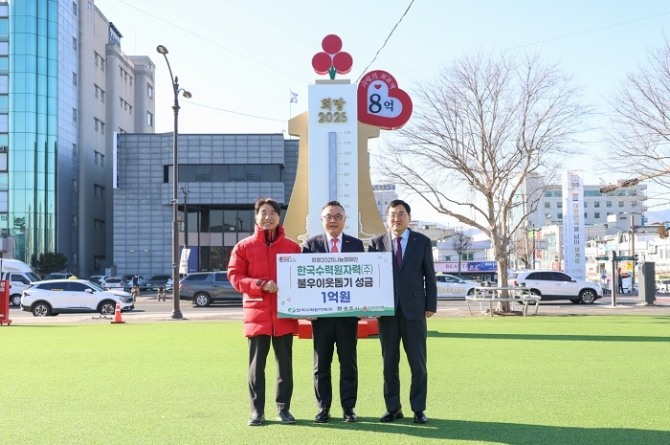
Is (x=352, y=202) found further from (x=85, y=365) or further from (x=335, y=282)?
(x=335, y=282)

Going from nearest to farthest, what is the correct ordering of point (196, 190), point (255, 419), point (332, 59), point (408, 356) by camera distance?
point (255, 419) < point (408, 356) < point (332, 59) < point (196, 190)

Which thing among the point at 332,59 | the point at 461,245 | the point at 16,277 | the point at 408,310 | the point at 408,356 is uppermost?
the point at 332,59

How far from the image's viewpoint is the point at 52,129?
200 ft

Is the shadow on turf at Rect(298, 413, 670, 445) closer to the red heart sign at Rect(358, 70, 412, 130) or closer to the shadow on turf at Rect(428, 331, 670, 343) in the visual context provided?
the shadow on turf at Rect(428, 331, 670, 343)

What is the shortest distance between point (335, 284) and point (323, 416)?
1.19m

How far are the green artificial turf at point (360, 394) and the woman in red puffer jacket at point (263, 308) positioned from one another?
0.30m

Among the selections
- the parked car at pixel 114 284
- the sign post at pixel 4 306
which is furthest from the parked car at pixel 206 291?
the parked car at pixel 114 284

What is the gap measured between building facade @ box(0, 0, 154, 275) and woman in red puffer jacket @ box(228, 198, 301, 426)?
49.8 meters

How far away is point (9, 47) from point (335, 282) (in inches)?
2413

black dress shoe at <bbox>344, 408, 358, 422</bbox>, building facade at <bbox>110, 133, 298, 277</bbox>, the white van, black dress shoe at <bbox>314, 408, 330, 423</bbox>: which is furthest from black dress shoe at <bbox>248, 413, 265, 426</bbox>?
building facade at <bbox>110, 133, 298, 277</bbox>

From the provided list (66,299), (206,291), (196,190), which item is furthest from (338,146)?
(196,190)

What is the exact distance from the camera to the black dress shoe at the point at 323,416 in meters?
6.20

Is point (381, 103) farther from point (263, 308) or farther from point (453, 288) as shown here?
point (453, 288)

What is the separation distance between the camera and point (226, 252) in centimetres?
6378
